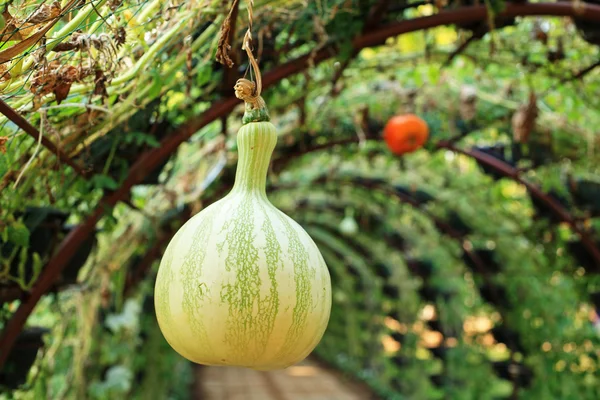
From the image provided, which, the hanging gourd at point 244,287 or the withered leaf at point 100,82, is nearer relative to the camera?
the hanging gourd at point 244,287

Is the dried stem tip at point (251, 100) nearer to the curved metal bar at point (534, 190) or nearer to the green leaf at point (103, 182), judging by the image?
the green leaf at point (103, 182)

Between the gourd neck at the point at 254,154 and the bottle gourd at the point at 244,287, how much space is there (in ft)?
0.08

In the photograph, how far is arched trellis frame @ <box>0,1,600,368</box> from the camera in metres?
2.56

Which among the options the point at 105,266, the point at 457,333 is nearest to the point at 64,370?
the point at 105,266

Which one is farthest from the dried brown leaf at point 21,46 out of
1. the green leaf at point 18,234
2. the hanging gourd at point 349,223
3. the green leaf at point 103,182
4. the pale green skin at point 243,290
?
the hanging gourd at point 349,223

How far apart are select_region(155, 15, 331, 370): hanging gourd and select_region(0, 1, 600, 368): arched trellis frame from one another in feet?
4.05

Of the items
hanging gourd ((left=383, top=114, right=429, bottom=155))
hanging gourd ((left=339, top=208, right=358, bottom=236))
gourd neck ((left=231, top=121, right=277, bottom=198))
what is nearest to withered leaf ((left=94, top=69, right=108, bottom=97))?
gourd neck ((left=231, top=121, right=277, bottom=198))

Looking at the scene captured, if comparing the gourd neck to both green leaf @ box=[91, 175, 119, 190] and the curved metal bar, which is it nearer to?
green leaf @ box=[91, 175, 119, 190]

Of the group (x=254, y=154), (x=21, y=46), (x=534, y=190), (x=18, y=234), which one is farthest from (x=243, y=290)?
(x=534, y=190)

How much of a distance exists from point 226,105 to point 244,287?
58.8 inches

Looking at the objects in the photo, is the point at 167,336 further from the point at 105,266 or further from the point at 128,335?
the point at 128,335

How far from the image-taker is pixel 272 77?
8.83 feet

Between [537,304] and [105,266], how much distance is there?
4829 millimetres

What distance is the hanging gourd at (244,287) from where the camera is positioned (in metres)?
1.28
